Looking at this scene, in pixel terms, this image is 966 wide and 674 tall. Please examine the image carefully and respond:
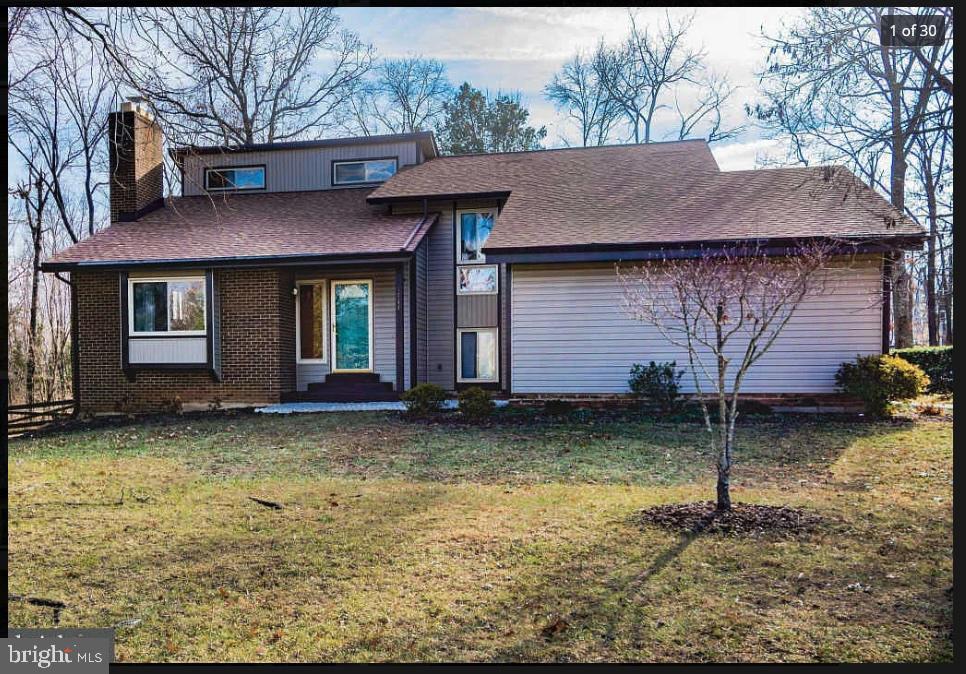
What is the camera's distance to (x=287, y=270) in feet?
43.9

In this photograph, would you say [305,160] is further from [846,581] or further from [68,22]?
[846,581]

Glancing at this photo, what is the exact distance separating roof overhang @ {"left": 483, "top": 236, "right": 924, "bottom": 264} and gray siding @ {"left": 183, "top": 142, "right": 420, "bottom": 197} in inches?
236

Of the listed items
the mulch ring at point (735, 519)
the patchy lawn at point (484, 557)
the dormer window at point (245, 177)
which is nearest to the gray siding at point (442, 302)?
the dormer window at point (245, 177)

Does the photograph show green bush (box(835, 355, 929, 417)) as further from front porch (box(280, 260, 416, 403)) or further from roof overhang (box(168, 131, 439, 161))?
roof overhang (box(168, 131, 439, 161))

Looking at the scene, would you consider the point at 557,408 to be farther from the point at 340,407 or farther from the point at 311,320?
the point at 311,320

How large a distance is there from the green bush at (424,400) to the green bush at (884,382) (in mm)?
6492

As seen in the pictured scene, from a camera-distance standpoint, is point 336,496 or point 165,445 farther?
point 165,445

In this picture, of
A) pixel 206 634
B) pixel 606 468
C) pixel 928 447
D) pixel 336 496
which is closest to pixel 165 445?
pixel 336 496

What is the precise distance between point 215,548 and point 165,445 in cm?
526

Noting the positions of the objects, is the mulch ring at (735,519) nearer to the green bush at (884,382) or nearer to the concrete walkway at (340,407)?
the green bush at (884,382)

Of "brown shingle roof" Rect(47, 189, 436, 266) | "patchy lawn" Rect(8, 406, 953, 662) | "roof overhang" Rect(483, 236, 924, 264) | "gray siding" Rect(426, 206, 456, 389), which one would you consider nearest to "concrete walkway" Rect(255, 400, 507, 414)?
"gray siding" Rect(426, 206, 456, 389)

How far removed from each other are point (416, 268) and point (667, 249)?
17.4ft

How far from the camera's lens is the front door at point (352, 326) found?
45.6ft

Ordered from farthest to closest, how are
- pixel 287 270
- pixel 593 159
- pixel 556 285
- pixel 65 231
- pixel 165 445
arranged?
1. pixel 65 231
2. pixel 593 159
3. pixel 287 270
4. pixel 556 285
5. pixel 165 445
